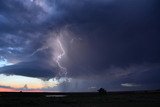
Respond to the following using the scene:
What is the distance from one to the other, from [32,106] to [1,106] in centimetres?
535

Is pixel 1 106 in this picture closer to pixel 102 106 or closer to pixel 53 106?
pixel 53 106

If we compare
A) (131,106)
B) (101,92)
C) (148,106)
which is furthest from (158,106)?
(101,92)

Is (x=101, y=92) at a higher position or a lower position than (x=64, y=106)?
higher

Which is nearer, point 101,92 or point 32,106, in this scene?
point 32,106

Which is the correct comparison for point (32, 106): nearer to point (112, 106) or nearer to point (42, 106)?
point (42, 106)

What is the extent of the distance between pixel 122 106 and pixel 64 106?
1037 cm

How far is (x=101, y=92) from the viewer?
103938mm

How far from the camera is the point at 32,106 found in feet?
156

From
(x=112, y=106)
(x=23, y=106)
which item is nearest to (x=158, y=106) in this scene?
(x=112, y=106)

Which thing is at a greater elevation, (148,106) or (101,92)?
(101,92)

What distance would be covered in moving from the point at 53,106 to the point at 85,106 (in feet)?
20.3

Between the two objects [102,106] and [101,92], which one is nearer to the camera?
[102,106]

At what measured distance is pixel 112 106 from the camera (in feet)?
157

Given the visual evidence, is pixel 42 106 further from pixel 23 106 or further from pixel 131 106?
pixel 131 106
